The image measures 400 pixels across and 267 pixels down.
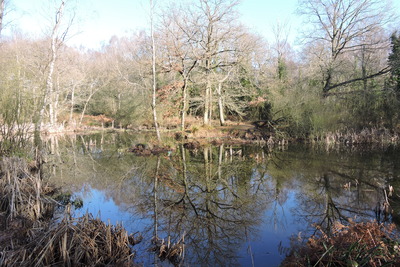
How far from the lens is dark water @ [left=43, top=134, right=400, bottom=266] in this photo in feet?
16.6

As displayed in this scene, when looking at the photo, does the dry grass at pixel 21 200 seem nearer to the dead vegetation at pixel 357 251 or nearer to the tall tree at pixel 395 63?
the dead vegetation at pixel 357 251

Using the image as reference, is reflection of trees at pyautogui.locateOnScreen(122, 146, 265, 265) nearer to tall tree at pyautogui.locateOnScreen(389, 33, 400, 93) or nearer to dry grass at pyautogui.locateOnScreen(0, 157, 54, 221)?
dry grass at pyautogui.locateOnScreen(0, 157, 54, 221)

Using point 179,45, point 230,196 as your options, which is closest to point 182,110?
point 179,45

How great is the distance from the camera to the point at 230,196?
7562 millimetres

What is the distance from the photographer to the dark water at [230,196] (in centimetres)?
507

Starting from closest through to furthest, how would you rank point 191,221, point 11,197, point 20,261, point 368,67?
point 20,261, point 11,197, point 191,221, point 368,67

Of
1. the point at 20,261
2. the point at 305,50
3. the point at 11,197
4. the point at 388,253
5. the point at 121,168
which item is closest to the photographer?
the point at 388,253

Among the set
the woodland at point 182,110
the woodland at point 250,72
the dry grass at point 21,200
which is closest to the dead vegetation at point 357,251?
the woodland at point 182,110

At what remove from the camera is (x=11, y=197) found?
5.35 m

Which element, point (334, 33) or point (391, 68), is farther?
point (334, 33)

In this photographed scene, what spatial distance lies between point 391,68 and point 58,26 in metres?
21.6

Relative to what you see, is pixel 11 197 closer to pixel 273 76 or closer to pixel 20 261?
pixel 20 261

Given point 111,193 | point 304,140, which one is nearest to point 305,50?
point 304,140

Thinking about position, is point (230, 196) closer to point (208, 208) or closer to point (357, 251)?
point (208, 208)
